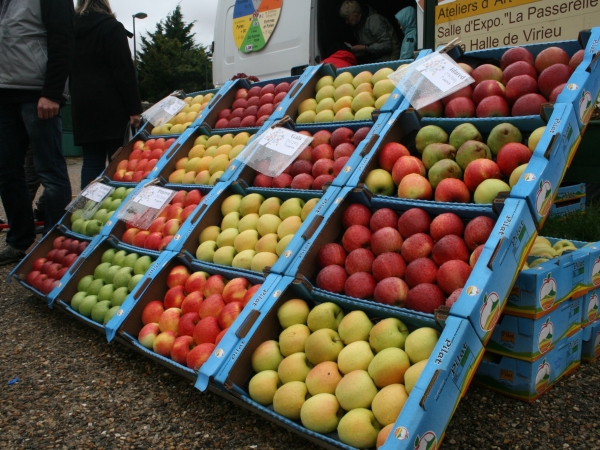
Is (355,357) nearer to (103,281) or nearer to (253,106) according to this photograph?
(103,281)

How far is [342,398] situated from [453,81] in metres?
1.70

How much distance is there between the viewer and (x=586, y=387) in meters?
2.32

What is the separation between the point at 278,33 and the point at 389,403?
5.15 meters

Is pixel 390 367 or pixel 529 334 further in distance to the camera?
pixel 529 334

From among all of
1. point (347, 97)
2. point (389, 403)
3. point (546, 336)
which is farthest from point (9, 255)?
point (546, 336)

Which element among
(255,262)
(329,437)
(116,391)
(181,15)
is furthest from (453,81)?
(181,15)

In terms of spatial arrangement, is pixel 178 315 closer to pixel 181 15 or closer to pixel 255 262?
pixel 255 262

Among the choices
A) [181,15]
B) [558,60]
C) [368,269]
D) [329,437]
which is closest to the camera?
[329,437]

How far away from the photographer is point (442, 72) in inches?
106

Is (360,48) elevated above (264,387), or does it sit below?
above

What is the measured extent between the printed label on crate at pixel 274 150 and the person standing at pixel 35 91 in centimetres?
169

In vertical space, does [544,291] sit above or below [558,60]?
below

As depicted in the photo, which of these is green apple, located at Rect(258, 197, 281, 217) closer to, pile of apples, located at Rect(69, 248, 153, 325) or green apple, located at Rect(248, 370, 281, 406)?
pile of apples, located at Rect(69, 248, 153, 325)

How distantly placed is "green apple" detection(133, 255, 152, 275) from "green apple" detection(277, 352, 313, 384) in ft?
4.49
